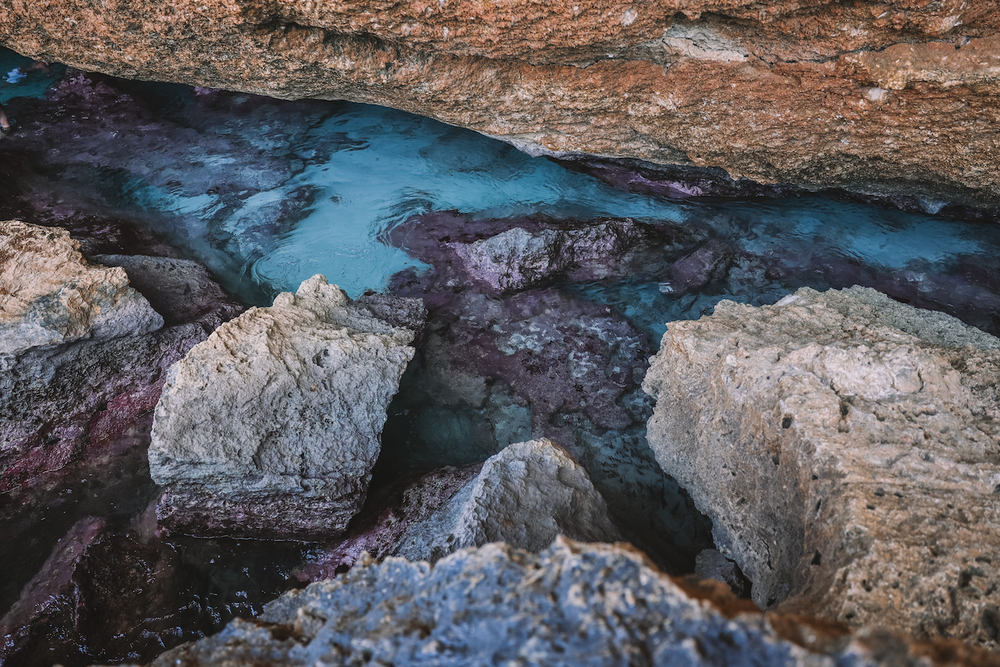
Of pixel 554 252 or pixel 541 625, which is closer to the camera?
pixel 541 625

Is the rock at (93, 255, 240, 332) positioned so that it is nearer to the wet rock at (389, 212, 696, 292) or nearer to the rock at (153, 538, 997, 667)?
the wet rock at (389, 212, 696, 292)

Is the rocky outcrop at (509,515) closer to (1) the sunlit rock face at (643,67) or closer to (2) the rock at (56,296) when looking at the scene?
(2) the rock at (56,296)

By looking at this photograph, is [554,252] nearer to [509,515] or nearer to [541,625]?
[509,515]

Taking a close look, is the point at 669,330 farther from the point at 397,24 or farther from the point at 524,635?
the point at 524,635

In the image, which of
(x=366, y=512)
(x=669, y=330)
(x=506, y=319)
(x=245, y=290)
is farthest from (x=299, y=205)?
(x=669, y=330)

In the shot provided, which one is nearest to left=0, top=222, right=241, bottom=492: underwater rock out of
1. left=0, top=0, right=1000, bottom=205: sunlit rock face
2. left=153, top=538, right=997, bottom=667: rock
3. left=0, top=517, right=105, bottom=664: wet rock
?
left=0, top=517, right=105, bottom=664: wet rock

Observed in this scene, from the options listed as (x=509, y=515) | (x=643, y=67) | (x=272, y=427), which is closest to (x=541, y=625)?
(x=509, y=515)
